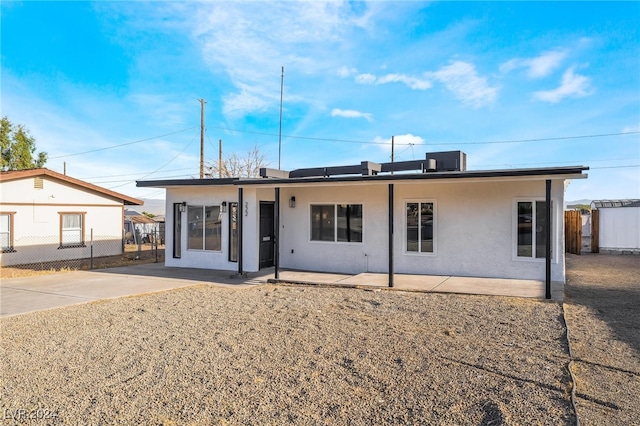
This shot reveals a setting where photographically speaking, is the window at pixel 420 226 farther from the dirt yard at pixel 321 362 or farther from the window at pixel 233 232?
the window at pixel 233 232

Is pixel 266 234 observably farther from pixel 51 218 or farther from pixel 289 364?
pixel 51 218

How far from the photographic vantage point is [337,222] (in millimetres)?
12281

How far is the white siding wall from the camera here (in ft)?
61.2

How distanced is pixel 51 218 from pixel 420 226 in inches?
534

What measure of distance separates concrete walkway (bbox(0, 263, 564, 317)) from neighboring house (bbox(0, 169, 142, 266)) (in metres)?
3.78

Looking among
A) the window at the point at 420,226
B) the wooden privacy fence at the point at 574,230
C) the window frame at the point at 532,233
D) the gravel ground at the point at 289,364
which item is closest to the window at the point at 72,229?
the gravel ground at the point at 289,364

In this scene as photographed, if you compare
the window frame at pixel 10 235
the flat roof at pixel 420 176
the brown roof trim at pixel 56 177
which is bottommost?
the window frame at pixel 10 235

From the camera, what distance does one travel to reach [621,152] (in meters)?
31.5

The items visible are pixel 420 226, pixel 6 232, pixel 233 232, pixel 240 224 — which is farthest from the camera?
pixel 6 232

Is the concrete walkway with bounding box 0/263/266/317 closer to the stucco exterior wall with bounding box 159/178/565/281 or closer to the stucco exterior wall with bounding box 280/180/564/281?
the stucco exterior wall with bounding box 159/178/565/281

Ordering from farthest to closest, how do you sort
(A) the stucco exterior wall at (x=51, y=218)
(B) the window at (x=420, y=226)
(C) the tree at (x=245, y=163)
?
(C) the tree at (x=245, y=163) → (A) the stucco exterior wall at (x=51, y=218) → (B) the window at (x=420, y=226)

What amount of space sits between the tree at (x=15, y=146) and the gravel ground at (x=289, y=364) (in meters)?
23.3

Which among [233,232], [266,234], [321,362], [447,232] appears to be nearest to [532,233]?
[447,232]

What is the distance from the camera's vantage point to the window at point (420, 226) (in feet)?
36.6
